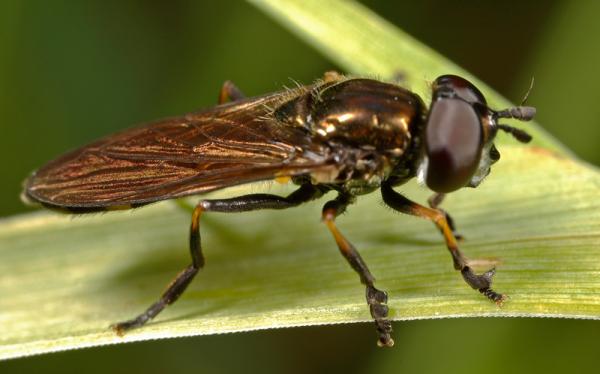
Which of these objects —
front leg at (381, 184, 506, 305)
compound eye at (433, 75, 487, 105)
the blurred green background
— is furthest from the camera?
the blurred green background

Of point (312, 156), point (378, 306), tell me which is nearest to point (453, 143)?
point (312, 156)

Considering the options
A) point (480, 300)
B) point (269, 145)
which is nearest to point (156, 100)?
point (269, 145)

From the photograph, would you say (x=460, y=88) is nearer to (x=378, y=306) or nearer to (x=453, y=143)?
(x=453, y=143)

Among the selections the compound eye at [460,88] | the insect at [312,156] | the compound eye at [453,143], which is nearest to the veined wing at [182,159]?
the insect at [312,156]

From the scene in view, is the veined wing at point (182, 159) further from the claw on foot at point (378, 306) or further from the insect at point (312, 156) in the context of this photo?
the claw on foot at point (378, 306)

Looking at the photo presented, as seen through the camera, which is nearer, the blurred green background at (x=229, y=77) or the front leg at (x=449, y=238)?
the front leg at (x=449, y=238)

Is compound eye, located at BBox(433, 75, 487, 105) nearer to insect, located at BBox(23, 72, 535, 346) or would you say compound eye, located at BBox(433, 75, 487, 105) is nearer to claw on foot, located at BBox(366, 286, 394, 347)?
insect, located at BBox(23, 72, 535, 346)

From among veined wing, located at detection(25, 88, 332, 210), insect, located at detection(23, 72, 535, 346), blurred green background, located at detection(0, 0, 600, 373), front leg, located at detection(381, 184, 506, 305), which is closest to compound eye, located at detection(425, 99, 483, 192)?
insect, located at detection(23, 72, 535, 346)
